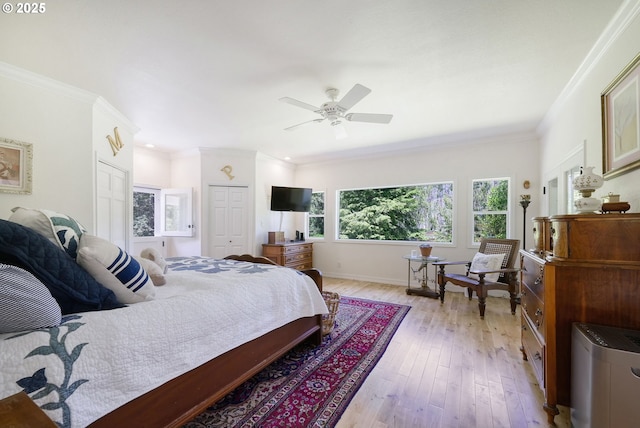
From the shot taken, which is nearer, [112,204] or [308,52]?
[308,52]

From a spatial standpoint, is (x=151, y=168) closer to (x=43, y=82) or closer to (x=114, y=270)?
(x=43, y=82)

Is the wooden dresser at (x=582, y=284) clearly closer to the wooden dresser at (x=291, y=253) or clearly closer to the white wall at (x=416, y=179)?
the white wall at (x=416, y=179)

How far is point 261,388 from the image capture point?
1840 millimetres

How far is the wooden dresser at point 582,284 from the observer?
4.35 ft

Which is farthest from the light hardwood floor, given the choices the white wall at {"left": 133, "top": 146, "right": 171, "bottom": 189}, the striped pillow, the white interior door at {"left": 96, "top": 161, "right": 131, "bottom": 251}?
the white wall at {"left": 133, "top": 146, "right": 171, "bottom": 189}

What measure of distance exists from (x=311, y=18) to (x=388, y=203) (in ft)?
13.6

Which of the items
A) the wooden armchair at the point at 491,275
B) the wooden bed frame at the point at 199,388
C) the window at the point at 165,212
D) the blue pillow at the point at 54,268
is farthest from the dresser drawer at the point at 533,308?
the window at the point at 165,212

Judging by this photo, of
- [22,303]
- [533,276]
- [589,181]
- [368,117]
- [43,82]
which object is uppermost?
[43,82]

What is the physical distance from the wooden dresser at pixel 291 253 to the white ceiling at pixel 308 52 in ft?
8.40

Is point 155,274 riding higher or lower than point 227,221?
lower

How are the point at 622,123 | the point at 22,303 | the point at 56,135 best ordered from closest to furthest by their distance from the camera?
the point at 22,303 < the point at 622,123 < the point at 56,135

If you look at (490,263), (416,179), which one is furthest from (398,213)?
(490,263)

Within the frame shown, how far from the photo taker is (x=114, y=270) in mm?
1343

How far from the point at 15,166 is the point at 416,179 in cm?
524
